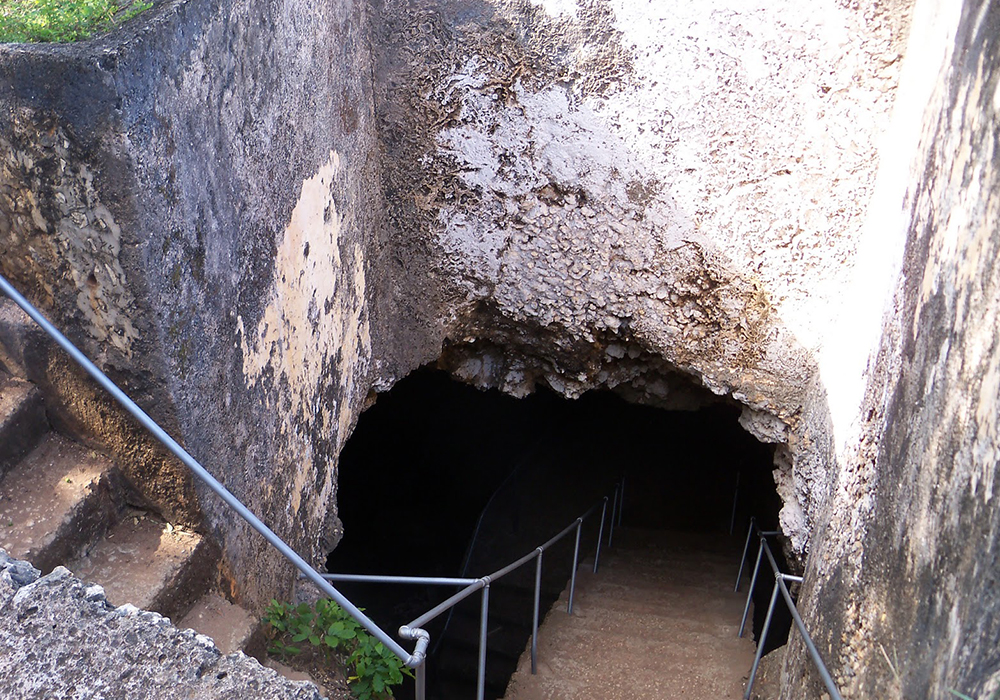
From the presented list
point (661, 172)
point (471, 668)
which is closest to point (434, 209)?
point (661, 172)

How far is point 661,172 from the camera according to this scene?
3.37 m

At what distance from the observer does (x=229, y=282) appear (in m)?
2.36

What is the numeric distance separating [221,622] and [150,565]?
28 cm

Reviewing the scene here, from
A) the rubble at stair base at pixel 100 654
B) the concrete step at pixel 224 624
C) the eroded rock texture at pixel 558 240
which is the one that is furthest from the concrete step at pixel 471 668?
the rubble at stair base at pixel 100 654

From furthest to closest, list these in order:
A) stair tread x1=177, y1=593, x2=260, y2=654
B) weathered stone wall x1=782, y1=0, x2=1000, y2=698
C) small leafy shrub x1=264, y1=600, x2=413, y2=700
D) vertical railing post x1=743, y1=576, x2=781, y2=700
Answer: vertical railing post x1=743, y1=576, x2=781, y2=700
small leafy shrub x1=264, y1=600, x2=413, y2=700
stair tread x1=177, y1=593, x2=260, y2=654
weathered stone wall x1=782, y1=0, x2=1000, y2=698

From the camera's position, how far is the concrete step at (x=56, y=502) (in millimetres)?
2051

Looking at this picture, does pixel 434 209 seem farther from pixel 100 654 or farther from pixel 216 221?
pixel 100 654

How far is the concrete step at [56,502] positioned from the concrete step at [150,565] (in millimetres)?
51

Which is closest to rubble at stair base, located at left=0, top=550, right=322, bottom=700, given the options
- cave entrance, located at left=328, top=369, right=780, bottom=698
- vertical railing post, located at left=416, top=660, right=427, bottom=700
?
vertical railing post, located at left=416, top=660, right=427, bottom=700

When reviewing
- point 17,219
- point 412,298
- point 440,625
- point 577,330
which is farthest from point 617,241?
point 440,625

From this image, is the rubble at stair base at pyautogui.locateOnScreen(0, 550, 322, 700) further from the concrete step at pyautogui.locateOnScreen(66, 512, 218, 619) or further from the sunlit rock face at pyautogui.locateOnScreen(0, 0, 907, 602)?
the sunlit rock face at pyautogui.locateOnScreen(0, 0, 907, 602)

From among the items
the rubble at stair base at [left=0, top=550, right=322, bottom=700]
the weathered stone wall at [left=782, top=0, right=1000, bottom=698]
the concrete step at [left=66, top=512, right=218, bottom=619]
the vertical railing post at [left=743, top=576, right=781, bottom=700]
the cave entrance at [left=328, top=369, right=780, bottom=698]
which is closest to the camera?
the rubble at stair base at [left=0, top=550, right=322, bottom=700]

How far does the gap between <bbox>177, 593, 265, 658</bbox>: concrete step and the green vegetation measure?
5.27 feet

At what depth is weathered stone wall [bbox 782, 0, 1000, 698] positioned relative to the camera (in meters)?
1.77
